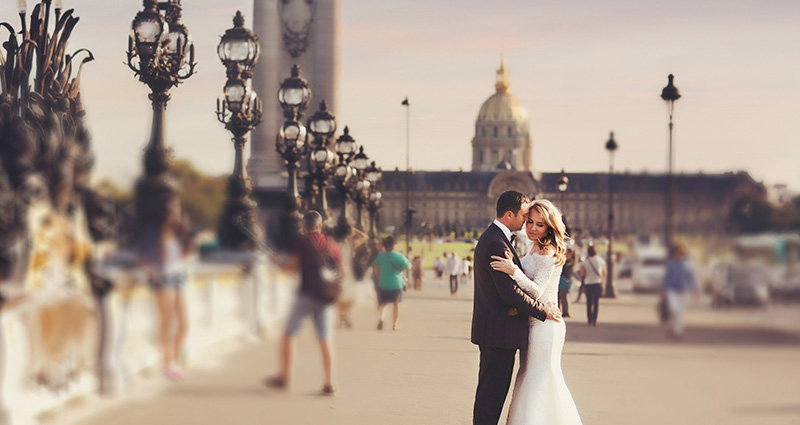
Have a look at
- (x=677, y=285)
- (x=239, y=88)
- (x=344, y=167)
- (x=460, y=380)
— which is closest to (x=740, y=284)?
(x=677, y=285)

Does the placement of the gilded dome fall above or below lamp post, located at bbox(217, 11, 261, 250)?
above

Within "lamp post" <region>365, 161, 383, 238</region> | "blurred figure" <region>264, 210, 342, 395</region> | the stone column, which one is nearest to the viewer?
"blurred figure" <region>264, 210, 342, 395</region>

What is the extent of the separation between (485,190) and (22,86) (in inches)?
7060

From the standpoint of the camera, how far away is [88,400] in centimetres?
405

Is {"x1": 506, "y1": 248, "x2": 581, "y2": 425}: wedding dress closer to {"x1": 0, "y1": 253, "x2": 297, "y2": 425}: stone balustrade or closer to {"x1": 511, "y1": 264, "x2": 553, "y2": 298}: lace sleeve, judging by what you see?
{"x1": 511, "y1": 264, "x2": 553, "y2": 298}: lace sleeve

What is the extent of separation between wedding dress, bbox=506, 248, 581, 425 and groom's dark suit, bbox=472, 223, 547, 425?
0.38 feet

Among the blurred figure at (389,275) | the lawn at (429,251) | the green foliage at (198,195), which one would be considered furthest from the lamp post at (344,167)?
the lawn at (429,251)

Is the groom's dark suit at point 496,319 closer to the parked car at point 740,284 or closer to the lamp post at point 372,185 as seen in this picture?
the parked car at point 740,284

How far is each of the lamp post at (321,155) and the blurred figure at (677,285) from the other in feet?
49.6

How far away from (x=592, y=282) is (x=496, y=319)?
408 inches

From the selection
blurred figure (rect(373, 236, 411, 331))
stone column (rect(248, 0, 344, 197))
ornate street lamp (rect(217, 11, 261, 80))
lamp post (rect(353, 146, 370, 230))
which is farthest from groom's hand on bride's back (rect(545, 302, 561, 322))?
stone column (rect(248, 0, 344, 197))

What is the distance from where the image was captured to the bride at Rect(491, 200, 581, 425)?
26.2 feet

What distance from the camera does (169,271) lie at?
4.07 m

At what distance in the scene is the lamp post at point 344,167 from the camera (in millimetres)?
27234
